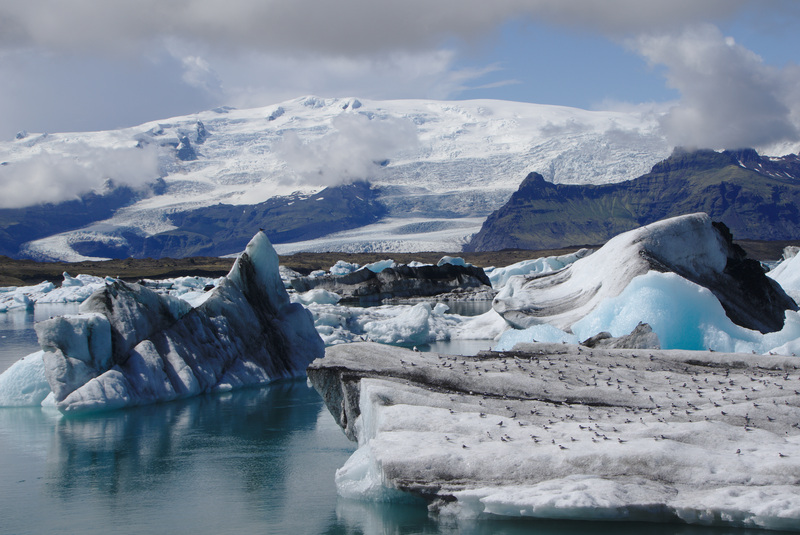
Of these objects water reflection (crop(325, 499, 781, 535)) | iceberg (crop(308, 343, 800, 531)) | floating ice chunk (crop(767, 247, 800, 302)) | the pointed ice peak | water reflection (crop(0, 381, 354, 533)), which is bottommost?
water reflection (crop(0, 381, 354, 533))

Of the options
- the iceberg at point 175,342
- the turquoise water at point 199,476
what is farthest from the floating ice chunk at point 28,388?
the turquoise water at point 199,476

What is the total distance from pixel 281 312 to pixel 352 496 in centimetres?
1314

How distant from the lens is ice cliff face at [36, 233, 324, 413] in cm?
1642

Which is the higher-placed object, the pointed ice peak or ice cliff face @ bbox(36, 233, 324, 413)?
the pointed ice peak

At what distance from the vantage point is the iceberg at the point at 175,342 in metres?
16.4

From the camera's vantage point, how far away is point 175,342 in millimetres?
18125

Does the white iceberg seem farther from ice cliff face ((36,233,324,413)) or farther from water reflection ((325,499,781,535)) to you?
water reflection ((325,499,781,535))

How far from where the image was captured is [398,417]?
29.0ft

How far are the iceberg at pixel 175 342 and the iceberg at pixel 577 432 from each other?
773cm

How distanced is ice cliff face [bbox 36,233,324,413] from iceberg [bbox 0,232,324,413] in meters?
0.02

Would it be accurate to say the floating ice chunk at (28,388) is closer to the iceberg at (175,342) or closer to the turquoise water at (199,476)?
the iceberg at (175,342)

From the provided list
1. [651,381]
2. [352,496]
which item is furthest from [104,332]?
[651,381]

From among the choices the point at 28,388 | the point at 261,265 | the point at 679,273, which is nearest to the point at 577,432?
the point at 679,273

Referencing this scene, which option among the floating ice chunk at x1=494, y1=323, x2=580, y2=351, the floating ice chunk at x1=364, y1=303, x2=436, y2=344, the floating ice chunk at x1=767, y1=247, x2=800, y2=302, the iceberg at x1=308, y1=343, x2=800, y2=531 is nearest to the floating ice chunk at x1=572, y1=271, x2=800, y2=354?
the floating ice chunk at x1=494, y1=323, x2=580, y2=351
